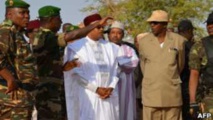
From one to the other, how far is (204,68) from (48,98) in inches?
75.9

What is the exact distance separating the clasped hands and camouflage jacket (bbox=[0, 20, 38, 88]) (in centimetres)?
141

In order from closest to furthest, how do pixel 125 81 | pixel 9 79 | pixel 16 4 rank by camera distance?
pixel 9 79
pixel 16 4
pixel 125 81

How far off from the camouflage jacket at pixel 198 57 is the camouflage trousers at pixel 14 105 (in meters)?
2.15

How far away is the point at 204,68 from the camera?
588cm

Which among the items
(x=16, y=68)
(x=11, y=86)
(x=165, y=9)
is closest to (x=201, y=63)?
(x=16, y=68)

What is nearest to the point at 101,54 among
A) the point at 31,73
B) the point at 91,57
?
the point at 91,57

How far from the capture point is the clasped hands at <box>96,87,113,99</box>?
6.20 metres

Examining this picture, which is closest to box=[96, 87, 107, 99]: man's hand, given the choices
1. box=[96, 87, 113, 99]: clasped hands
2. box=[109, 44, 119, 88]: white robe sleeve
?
box=[96, 87, 113, 99]: clasped hands

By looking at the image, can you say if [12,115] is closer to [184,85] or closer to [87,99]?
[87,99]

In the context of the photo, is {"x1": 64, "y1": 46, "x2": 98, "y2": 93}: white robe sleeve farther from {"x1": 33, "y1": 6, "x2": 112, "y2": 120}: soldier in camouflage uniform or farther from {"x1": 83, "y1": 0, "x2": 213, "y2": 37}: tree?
{"x1": 83, "y1": 0, "x2": 213, "y2": 37}: tree

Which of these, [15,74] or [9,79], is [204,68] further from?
[9,79]

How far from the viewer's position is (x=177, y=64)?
6.49 m

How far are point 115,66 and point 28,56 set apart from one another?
6.13ft

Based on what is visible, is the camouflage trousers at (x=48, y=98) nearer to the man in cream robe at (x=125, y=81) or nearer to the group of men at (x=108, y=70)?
the group of men at (x=108, y=70)
